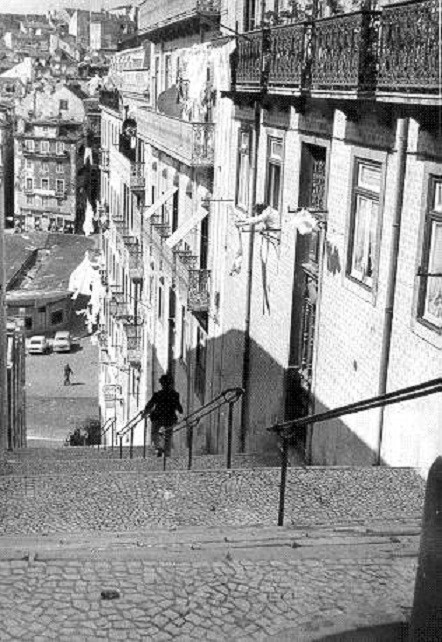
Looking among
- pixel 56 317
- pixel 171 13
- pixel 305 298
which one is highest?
pixel 171 13

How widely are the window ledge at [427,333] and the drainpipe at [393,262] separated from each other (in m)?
0.61

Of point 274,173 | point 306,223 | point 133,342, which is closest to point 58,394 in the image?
point 133,342

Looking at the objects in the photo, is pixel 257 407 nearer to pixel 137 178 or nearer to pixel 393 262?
pixel 393 262

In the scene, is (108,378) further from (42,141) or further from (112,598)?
(42,141)

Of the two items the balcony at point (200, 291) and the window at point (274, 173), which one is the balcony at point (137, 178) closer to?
the balcony at point (200, 291)

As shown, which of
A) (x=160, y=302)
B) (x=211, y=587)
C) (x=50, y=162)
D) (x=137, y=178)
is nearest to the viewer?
(x=211, y=587)

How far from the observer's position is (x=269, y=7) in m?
16.1

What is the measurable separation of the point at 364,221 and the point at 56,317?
42.9 meters

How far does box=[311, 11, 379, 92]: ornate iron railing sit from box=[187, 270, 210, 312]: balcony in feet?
24.2

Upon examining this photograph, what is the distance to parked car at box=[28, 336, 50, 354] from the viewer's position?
47.3 meters

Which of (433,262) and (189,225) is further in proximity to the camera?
(189,225)

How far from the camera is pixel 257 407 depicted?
51.5 feet

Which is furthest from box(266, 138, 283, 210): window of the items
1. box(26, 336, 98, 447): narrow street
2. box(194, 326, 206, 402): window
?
box(26, 336, 98, 447): narrow street

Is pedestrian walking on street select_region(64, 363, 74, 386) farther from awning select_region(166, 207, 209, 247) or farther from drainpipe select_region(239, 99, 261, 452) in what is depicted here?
drainpipe select_region(239, 99, 261, 452)
